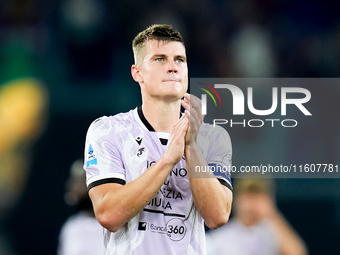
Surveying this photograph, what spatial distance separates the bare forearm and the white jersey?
159 millimetres

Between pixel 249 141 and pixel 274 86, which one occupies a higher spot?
pixel 274 86

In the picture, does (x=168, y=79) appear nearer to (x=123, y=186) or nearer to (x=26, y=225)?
(x=123, y=186)

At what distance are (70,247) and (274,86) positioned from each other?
145 inches

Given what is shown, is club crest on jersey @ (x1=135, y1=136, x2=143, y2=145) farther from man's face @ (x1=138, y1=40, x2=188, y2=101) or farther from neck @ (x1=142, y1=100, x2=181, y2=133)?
man's face @ (x1=138, y1=40, x2=188, y2=101)

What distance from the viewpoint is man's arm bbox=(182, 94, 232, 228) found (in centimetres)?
232

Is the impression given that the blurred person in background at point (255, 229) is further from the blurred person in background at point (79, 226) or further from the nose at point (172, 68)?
the nose at point (172, 68)

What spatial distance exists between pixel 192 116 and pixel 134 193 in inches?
24.2

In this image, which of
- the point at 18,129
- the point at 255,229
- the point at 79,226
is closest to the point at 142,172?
the point at 79,226

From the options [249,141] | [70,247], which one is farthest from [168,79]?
[249,141]

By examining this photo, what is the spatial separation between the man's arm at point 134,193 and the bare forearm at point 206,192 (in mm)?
99

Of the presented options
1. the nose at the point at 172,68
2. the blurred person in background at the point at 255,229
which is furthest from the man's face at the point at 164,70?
the blurred person in background at the point at 255,229

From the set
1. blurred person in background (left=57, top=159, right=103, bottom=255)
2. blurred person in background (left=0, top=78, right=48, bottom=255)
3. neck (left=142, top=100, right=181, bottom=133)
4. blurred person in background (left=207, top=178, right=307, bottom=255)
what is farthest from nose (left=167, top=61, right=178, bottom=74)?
blurred person in background (left=0, top=78, right=48, bottom=255)

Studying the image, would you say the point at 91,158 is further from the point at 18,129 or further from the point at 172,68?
the point at 18,129

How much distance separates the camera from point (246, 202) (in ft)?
15.5
